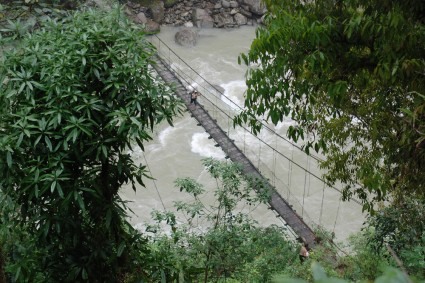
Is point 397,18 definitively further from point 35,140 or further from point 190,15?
point 190,15

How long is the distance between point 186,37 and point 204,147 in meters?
4.55

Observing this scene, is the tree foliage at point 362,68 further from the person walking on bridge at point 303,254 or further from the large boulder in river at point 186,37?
the large boulder in river at point 186,37

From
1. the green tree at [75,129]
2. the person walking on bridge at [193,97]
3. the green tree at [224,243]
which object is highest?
the green tree at [75,129]

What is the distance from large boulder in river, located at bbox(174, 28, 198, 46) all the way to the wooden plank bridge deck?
3126mm

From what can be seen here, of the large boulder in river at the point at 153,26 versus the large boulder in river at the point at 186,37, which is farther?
the large boulder in river at the point at 153,26

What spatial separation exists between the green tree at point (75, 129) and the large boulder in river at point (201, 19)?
11126mm

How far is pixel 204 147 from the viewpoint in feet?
27.3

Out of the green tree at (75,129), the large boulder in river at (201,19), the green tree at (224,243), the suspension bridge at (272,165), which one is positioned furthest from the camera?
the large boulder in river at (201,19)

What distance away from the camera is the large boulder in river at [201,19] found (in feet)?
43.1

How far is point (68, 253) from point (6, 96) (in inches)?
28.1

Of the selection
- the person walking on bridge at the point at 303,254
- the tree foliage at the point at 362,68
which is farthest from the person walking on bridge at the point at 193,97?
the tree foliage at the point at 362,68

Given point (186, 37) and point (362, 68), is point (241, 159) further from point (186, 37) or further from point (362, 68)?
point (186, 37)

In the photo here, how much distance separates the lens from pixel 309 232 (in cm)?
545

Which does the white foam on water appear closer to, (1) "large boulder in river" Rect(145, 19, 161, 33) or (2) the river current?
(2) the river current
